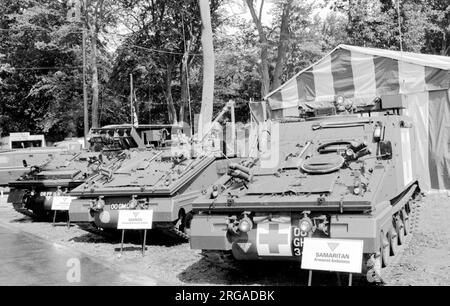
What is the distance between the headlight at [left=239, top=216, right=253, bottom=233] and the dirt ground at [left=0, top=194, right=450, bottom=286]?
2.84 feet

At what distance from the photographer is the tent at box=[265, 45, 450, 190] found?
13461 mm

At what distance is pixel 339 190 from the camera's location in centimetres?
641

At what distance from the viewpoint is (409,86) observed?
45.1 feet

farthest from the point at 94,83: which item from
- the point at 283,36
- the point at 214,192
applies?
the point at 214,192

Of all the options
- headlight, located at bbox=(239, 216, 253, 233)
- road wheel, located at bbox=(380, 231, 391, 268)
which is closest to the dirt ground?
road wheel, located at bbox=(380, 231, 391, 268)

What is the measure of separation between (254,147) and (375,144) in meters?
2.38

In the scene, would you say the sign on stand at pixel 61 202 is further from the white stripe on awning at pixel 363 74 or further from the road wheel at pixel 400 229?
the white stripe on awning at pixel 363 74

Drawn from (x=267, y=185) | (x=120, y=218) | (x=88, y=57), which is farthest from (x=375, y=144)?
(x=88, y=57)

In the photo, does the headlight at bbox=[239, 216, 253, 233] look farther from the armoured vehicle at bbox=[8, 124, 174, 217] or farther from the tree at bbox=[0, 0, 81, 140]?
the tree at bbox=[0, 0, 81, 140]

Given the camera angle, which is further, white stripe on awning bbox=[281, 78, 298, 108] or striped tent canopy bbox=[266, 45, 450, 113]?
white stripe on awning bbox=[281, 78, 298, 108]

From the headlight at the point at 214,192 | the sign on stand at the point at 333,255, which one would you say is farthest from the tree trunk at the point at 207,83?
the sign on stand at the point at 333,255

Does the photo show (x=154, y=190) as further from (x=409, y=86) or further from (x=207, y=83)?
(x=409, y=86)

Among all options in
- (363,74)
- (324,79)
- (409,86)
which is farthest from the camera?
(324,79)

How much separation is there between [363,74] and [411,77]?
133cm
